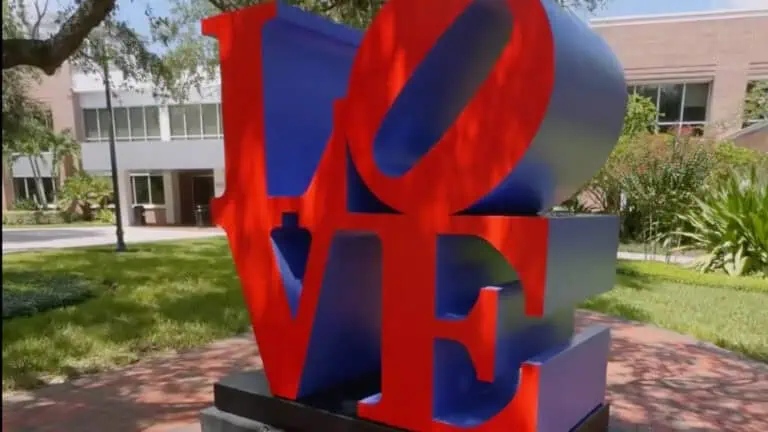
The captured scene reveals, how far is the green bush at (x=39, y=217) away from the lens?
28.3 metres

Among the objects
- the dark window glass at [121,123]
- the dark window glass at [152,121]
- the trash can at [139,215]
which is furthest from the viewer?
the dark window glass at [121,123]

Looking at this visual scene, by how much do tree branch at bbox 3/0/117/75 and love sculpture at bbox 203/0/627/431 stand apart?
118 inches

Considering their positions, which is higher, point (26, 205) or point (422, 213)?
point (422, 213)

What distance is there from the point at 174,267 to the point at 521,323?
9453mm

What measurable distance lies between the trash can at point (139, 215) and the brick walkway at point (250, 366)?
880 inches

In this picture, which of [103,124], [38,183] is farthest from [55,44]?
[38,183]

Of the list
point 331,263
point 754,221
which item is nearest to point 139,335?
point 331,263

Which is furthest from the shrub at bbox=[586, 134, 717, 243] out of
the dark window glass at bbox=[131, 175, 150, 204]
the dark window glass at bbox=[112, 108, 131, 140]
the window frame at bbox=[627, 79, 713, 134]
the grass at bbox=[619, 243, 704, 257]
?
the dark window glass at bbox=[112, 108, 131, 140]

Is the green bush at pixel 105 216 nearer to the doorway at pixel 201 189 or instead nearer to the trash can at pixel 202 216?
the doorway at pixel 201 189

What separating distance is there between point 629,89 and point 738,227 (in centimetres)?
1467

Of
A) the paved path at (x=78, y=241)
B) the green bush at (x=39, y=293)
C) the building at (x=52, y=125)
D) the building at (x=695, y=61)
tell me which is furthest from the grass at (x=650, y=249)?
the building at (x=52, y=125)

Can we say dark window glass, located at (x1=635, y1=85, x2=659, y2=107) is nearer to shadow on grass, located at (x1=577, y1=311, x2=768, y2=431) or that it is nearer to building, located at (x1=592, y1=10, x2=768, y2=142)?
building, located at (x1=592, y1=10, x2=768, y2=142)

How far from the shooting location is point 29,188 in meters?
32.6

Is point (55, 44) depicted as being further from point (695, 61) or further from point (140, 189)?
point (695, 61)
